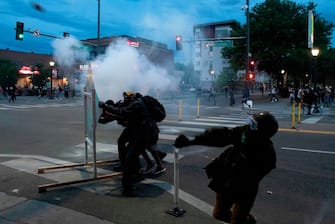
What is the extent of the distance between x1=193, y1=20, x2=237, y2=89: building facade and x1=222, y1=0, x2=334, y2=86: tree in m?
4.02

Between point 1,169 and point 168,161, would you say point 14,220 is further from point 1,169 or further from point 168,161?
point 168,161

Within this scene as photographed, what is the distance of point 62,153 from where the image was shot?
8242mm

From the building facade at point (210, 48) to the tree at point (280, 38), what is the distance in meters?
4.02

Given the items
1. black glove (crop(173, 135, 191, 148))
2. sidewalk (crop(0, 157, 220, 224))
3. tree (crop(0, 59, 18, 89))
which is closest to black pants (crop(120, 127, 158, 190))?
sidewalk (crop(0, 157, 220, 224))

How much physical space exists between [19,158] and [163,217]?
4.83 metres

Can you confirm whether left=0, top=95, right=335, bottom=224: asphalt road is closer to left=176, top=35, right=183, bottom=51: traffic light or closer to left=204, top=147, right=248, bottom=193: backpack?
left=204, top=147, right=248, bottom=193: backpack

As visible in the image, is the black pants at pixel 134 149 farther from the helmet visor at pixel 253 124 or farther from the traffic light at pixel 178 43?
the traffic light at pixel 178 43

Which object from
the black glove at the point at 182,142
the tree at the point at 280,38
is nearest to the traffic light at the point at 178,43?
the tree at the point at 280,38

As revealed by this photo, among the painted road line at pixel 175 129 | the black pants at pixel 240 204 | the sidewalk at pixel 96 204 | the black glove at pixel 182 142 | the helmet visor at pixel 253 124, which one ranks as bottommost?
the sidewalk at pixel 96 204

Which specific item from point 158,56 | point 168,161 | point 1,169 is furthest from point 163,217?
point 158,56

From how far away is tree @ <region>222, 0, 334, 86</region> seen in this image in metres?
37.8

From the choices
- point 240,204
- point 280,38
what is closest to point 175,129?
point 240,204

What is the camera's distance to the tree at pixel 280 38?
1487 inches

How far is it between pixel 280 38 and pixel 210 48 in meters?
10.9
